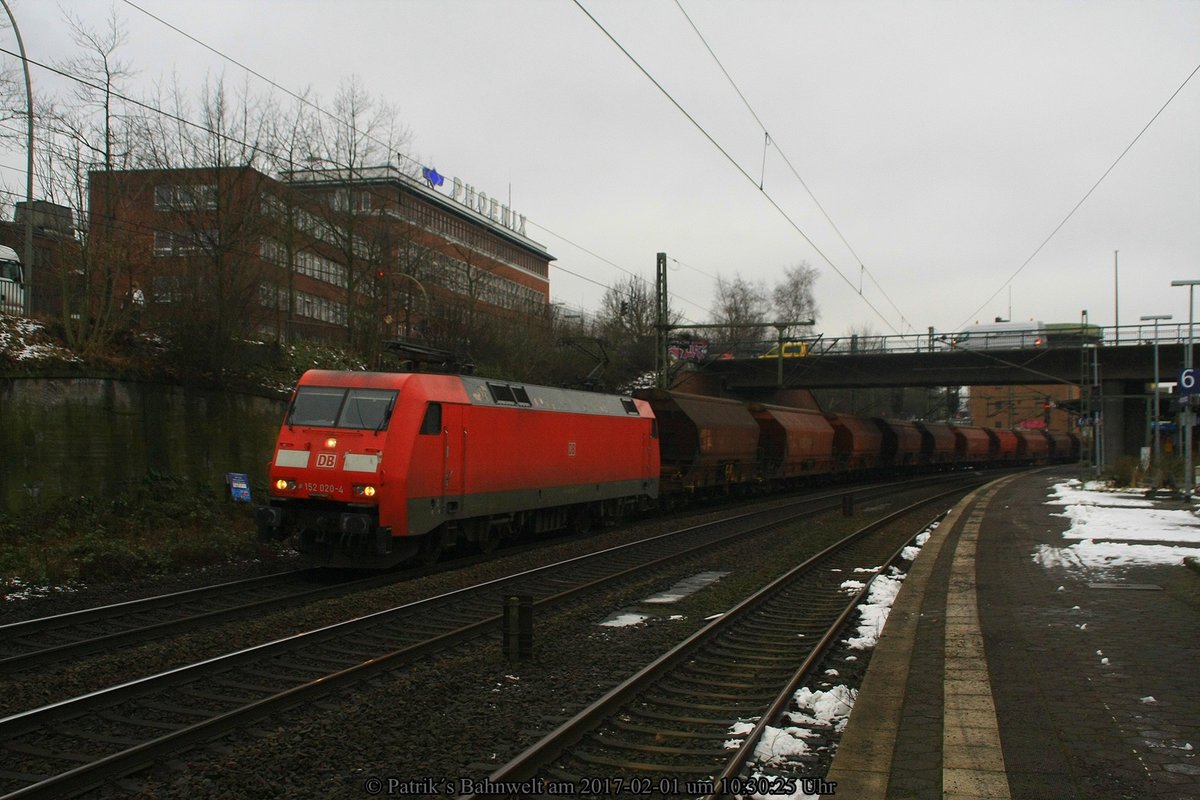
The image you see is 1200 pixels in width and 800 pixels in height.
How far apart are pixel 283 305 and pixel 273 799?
2273cm

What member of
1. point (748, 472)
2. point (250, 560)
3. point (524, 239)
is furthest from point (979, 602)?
point (524, 239)

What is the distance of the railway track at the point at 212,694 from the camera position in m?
5.53

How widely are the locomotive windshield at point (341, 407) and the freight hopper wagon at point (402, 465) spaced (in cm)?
2

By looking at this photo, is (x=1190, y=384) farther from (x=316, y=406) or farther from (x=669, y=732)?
(x=669, y=732)

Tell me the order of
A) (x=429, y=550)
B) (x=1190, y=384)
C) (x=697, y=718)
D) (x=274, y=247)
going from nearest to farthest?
(x=697, y=718) → (x=429, y=550) → (x=1190, y=384) → (x=274, y=247)

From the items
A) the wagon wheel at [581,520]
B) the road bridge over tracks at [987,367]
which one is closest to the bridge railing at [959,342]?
the road bridge over tracks at [987,367]

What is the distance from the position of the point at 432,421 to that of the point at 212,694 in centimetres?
632

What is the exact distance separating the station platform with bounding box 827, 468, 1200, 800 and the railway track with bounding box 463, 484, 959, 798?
59 centimetres

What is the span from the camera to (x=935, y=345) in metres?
45.8

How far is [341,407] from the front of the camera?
1300 centimetres

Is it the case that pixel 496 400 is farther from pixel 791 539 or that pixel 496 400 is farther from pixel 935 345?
pixel 935 345

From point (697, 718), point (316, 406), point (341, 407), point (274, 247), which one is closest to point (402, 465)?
point (341, 407)

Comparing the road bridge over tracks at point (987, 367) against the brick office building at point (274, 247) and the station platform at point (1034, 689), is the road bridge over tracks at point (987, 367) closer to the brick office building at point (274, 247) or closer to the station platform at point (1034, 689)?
the brick office building at point (274, 247)

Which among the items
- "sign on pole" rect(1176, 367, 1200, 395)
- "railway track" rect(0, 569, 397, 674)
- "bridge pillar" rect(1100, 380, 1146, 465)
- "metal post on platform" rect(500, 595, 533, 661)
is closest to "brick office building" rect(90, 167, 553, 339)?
"railway track" rect(0, 569, 397, 674)
